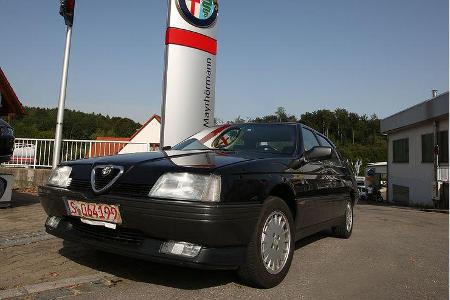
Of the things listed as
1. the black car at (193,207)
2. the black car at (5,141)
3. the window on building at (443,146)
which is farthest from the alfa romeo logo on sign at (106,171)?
the window on building at (443,146)

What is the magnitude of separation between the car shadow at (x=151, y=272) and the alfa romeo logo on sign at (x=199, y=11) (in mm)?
5055

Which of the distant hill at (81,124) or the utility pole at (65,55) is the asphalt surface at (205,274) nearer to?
the utility pole at (65,55)

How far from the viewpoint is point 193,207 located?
261cm

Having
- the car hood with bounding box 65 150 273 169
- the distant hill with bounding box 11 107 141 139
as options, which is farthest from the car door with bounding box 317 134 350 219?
the distant hill with bounding box 11 107 141 139

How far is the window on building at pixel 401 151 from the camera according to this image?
24422 mm

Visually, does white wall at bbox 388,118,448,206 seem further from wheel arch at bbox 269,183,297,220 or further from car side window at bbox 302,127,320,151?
wheel arch at bbox 269,183,297,220

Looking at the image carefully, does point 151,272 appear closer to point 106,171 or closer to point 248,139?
point 106,171

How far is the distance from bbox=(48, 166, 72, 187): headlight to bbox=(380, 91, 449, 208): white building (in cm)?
1827

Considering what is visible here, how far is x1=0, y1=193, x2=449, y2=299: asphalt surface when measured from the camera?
2.91 metres

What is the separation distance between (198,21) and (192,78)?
1.13 meters

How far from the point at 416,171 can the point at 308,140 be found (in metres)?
20.7

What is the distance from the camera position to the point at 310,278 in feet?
11.2

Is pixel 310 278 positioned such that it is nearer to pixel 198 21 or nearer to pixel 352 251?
pixel 352 251

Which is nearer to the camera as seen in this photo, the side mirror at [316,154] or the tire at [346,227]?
the side mirror at [316,154]
